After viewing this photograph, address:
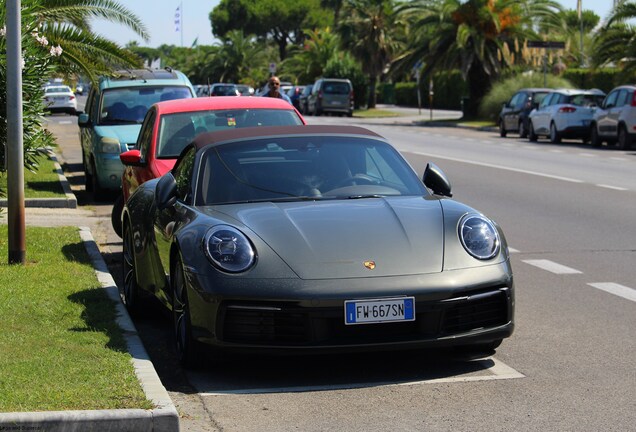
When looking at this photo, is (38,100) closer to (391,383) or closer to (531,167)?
(391,383)

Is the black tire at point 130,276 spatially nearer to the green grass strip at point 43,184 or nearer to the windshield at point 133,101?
the green grass strip at point 43,184

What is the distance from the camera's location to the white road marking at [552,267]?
10.7 m

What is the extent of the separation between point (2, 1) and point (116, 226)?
3336mm

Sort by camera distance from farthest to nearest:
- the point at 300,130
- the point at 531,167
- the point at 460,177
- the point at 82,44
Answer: the point at 531,167
the point at 460,177
the point at 82,44
the point at 300,130

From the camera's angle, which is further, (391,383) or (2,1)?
(2,1)

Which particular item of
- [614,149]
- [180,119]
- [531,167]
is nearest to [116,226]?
[180,119]

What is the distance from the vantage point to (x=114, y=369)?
6250 mm

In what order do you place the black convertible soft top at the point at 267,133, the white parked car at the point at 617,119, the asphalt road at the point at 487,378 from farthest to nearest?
1. the white parked car at the point at 617,119
2. the black convertible soft top at the point at 267,133
3. the asphalt road at the point at 487,378

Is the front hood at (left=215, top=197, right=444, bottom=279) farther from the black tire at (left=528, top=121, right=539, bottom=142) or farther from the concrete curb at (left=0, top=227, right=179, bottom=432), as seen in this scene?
the black tire at (left=528, top=121, right=539, bottom=142)

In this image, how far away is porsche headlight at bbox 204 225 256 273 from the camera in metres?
6.62

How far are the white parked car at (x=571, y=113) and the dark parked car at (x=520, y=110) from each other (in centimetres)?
239

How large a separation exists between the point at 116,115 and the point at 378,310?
41.7 feet

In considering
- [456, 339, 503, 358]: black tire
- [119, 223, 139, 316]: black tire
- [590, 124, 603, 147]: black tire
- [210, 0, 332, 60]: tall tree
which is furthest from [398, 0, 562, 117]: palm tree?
[210, 0, 332, 60]: tall tree

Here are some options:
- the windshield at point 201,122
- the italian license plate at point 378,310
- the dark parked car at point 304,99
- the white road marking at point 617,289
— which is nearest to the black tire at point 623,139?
the windshield at point 201,122
